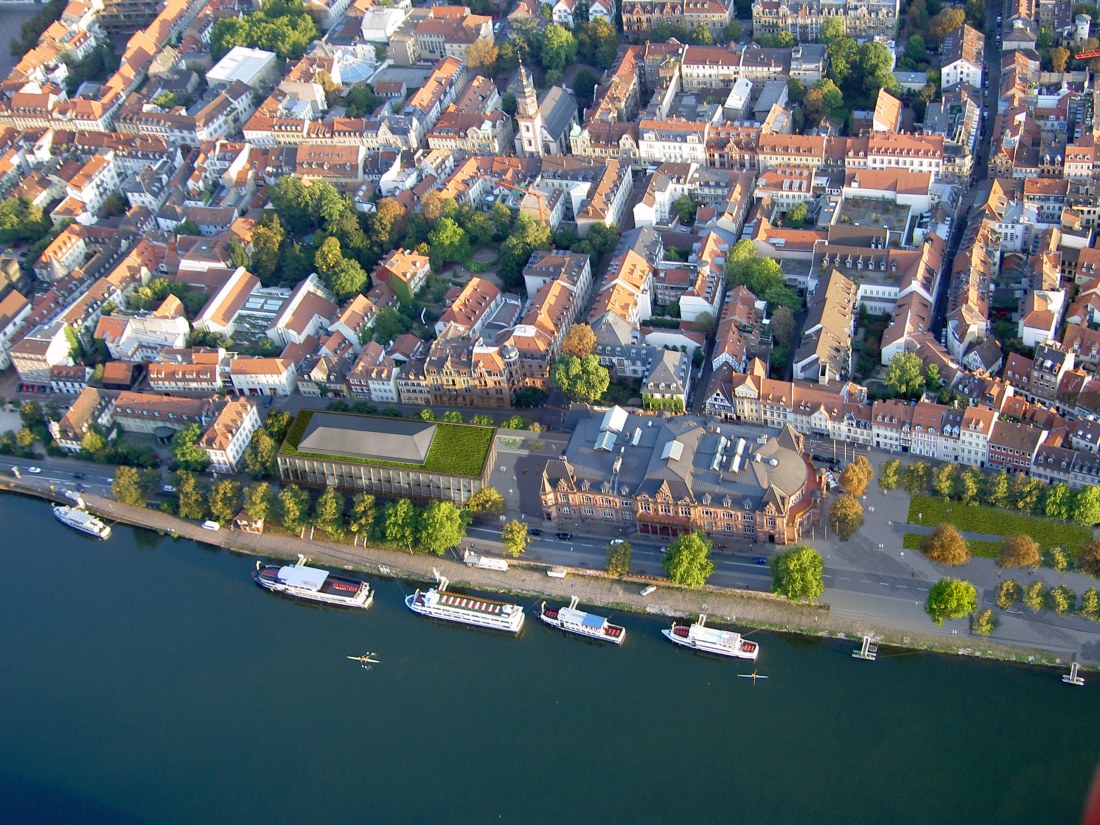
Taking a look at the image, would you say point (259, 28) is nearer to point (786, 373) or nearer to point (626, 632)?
point (786, 373)

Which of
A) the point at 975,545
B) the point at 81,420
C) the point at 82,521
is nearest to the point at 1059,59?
the point at 975,545

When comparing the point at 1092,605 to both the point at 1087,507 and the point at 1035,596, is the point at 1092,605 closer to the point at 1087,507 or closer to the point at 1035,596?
the point at 1035,596

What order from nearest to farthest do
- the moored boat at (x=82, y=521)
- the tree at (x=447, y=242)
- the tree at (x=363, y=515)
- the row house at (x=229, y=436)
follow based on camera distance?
the tree at (x=363, y=515) → the moored boat at (x=82, y=521) → the row house at (x=229, y=436) → the tree at (x=447, y=242)

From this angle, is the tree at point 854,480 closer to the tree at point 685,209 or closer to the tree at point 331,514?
the tree at point 685,209

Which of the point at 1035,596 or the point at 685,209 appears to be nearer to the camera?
the point at 1035,596

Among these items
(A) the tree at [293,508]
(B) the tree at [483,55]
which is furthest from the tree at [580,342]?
(B) the tree at [483,55]

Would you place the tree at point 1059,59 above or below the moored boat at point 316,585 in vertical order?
above
